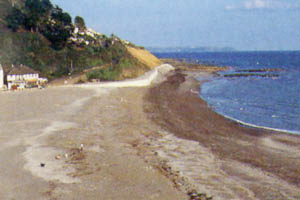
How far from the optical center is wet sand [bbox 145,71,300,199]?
12.4 m

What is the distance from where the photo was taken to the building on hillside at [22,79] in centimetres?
4144

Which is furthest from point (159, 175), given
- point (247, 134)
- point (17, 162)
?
point (247, 134)

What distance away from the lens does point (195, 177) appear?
13.2 metres

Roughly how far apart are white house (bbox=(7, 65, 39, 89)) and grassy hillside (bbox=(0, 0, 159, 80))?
19.0ft

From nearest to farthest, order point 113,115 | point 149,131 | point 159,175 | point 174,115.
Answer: point 159,175 < point 149,131 < point 113,115 < point 174,115

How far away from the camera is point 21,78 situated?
1705 inches

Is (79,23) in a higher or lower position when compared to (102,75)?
higher

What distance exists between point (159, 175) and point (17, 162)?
493cm

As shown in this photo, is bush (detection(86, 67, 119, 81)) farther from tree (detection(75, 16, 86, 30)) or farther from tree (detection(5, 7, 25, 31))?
tree (detection(75, 16, 86, 30))

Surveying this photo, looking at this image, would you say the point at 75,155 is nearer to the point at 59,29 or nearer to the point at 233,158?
the point at 233,158

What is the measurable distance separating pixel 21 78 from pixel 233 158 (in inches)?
1283

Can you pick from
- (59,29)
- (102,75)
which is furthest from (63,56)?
(102,75)

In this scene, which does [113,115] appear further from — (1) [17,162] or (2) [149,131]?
(1) [17,162]

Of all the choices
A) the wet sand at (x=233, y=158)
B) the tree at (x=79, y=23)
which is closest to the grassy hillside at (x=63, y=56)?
the tree at (x=79, y=23)
